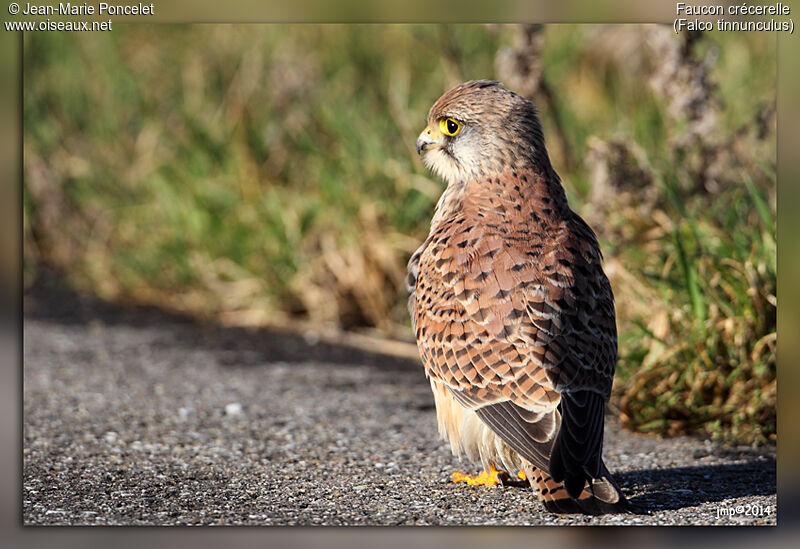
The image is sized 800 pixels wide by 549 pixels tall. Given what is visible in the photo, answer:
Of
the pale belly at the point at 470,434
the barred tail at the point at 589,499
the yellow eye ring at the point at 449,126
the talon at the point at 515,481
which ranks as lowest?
the talon at the point at 515,481

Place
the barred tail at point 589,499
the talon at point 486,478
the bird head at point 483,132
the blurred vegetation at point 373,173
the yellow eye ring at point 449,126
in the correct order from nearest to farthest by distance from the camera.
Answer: the barred tail at point 589,499, the talon at point 486,478, the bird head at point 483,132, the yellow eye ring at point 449,126, the blurred vegetation at point 373,173

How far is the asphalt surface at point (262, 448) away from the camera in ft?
10.9

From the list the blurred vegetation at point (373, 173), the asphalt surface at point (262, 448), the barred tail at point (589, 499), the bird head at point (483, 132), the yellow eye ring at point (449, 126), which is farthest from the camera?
the blurred vegetation at point (373, 173)

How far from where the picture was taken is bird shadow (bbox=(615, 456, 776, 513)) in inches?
134

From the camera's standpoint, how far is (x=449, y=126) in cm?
390

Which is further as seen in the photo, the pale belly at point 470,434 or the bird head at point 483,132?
the bird head at point 483,132

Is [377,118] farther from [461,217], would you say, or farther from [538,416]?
[538,416]

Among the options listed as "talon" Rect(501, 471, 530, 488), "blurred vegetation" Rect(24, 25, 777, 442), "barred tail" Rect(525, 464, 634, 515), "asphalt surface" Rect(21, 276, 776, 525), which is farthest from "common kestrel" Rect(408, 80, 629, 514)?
"blurred vegetation" Rect(24, 25, 777, 442)

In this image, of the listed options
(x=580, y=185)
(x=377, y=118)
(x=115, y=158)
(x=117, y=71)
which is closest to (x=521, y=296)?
(x=580, y=185)

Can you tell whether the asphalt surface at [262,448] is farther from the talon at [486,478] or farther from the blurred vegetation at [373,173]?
the blurred vegetation at [373,173]

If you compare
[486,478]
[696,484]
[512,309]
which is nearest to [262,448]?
[486,478]

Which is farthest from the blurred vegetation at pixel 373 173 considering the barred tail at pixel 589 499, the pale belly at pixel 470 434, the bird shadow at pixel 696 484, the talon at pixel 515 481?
the barred tail at pixel 589 499

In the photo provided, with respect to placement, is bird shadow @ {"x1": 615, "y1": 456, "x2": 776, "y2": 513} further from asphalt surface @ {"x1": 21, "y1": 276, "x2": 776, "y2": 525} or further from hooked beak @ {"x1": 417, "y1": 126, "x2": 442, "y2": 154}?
hooked beak @ {"x1": 417, "y1": 126, "x2": 442, "y2": 154}

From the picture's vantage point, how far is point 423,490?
11.7ft
